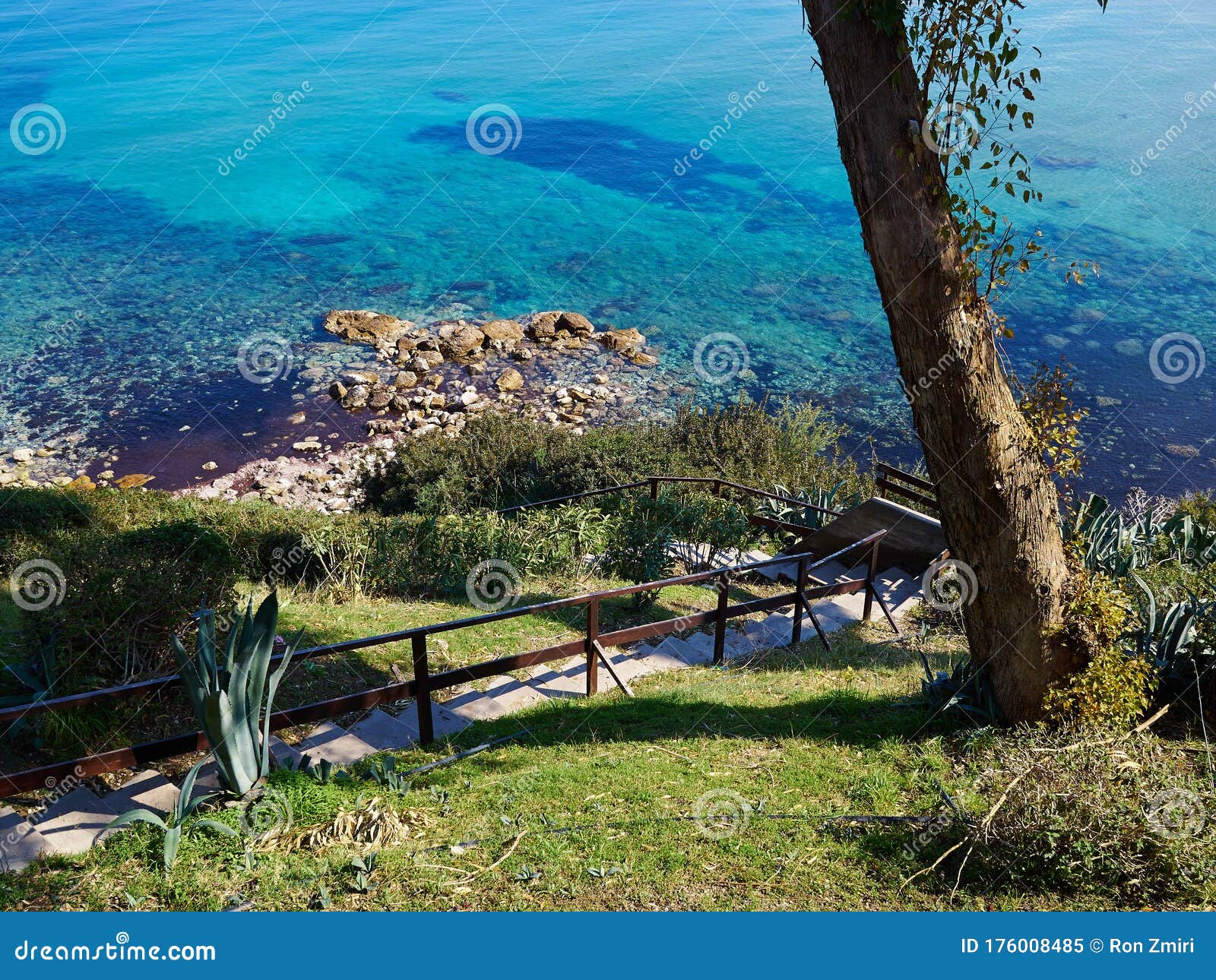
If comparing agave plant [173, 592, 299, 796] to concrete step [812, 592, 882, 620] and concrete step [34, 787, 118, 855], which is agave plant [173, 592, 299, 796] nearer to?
concrete step [34, 787, 118, 855]

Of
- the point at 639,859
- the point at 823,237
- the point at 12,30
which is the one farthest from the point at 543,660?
the point at 12,30

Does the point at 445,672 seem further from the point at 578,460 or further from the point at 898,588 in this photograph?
the point at 578,460

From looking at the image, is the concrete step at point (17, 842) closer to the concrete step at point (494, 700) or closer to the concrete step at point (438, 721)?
the concrete step at point (438, 721)

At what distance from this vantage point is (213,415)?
65.8ft

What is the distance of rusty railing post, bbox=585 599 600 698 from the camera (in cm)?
627

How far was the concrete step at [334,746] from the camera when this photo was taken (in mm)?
5570

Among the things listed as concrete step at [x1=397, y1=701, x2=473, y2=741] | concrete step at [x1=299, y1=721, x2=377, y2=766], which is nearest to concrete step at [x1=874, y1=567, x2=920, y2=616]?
concrete step at [x1=397, y1=701, x2=473, y2=741]

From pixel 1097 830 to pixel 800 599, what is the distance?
374 cm

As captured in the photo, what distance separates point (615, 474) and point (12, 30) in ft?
186

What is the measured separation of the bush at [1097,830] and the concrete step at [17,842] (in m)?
4.17

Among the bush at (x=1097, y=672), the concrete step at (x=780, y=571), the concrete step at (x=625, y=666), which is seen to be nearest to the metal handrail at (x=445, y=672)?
the concrete step at (x=625, y=666)

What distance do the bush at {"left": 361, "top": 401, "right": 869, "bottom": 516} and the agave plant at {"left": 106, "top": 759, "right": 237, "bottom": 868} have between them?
9095mm

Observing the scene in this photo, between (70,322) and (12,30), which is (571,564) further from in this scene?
(12,30)

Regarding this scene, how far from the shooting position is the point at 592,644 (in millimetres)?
6426
